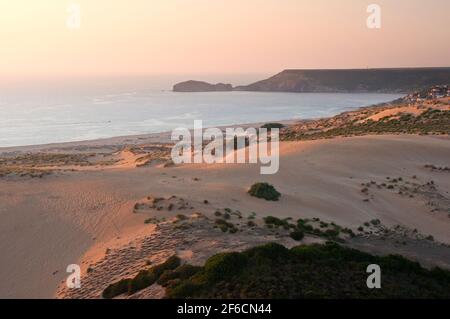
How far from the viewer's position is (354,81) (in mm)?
179625

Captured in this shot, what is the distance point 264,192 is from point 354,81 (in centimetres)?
17102

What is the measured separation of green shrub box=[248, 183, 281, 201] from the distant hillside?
6100 inches

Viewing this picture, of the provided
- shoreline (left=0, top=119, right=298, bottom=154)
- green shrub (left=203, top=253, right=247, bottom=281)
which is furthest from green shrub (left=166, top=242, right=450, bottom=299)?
shoreline (left=0, top=119, right=298, bottom=154)

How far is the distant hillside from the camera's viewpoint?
165m

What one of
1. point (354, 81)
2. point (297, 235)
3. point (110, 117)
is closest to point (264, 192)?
point (297, 235)

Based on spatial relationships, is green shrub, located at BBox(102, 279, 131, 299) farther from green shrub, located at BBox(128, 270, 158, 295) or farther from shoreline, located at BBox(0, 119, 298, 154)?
shoreline, located at BBox(0, 119, 298, 154)

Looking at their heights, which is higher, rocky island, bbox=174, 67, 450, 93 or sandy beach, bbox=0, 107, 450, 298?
rocky island, bbox=174, 67, 450, 93

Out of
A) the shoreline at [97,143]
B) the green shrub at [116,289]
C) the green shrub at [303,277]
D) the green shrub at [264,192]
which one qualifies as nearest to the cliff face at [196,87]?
the shoreline at [97,143]

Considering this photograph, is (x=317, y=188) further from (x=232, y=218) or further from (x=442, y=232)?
(x=232, y=218)

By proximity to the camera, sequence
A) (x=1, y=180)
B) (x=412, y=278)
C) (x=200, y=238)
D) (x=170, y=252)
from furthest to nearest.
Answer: (x=1, y=180), (x=200, y=238), (x=170, y=252), (x=412, y=278)

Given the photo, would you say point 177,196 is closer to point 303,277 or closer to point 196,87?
point 303,277
